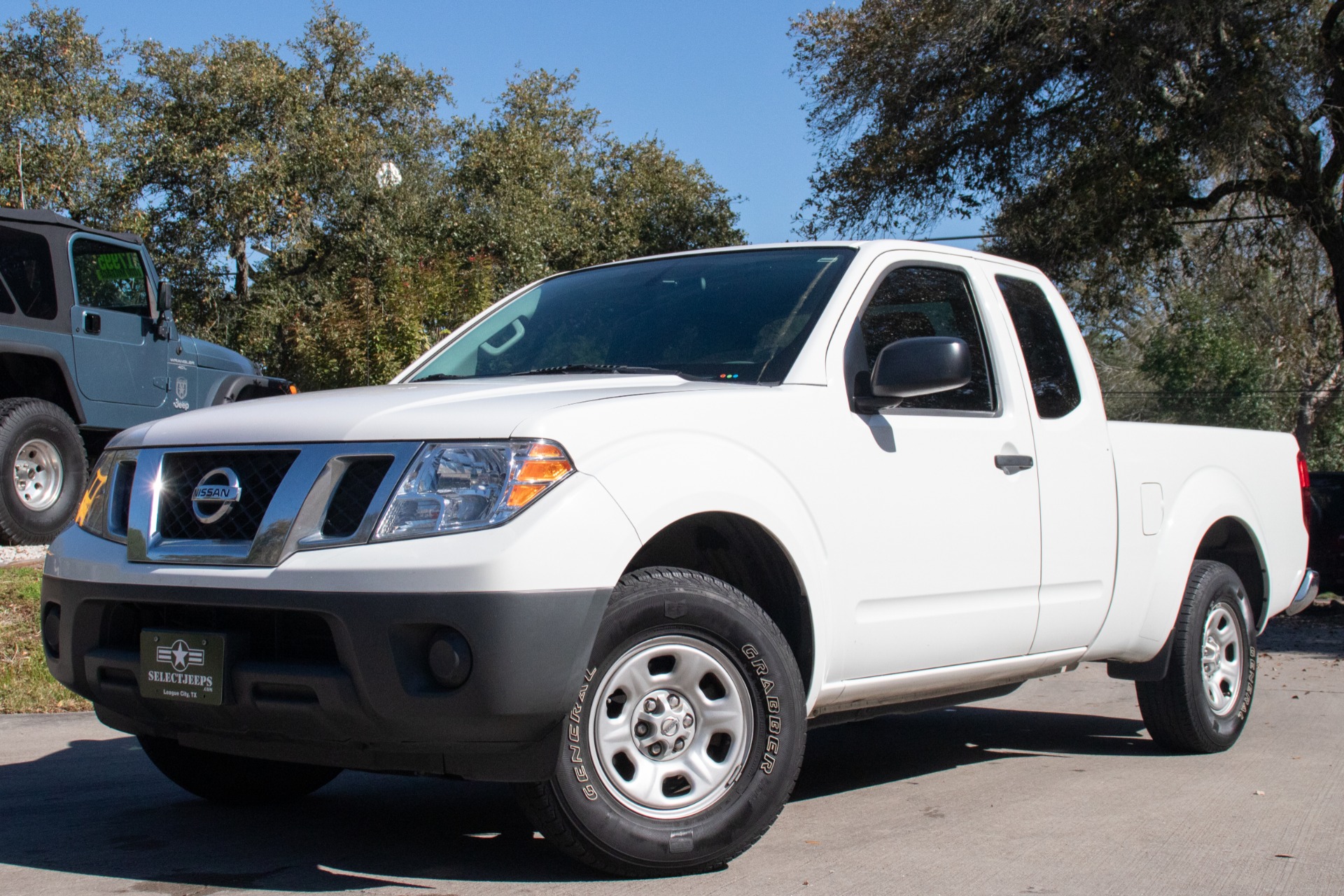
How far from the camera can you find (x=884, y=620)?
4273 millimetres

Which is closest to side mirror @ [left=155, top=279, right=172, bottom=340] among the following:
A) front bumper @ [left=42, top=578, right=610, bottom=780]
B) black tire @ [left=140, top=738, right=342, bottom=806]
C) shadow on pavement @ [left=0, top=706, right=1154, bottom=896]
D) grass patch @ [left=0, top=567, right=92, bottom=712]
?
grass patch @ [left=0, top=567, right=92, bottom=712]

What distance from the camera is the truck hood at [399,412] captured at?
342cm

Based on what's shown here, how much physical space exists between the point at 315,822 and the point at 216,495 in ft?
4.80

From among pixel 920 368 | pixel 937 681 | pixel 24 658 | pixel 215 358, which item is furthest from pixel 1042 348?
pixel 215 358

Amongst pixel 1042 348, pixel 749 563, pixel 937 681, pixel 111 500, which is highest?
pixel 1042 348

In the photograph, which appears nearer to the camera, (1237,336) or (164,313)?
(164,313)

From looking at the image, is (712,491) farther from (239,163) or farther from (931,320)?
(239,163)

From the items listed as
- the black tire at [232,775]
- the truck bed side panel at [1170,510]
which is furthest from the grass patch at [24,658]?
the truck bed side panel at [1170,510]

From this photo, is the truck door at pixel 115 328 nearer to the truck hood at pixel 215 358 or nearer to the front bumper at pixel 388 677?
the truck hood at pixel 215 358

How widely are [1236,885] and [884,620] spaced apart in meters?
1.24

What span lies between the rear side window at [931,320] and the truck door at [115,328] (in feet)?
28.5

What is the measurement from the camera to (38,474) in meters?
10.9

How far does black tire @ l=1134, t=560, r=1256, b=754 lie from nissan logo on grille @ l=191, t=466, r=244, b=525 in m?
4.02

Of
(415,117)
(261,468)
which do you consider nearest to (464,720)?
→ (261,468)
